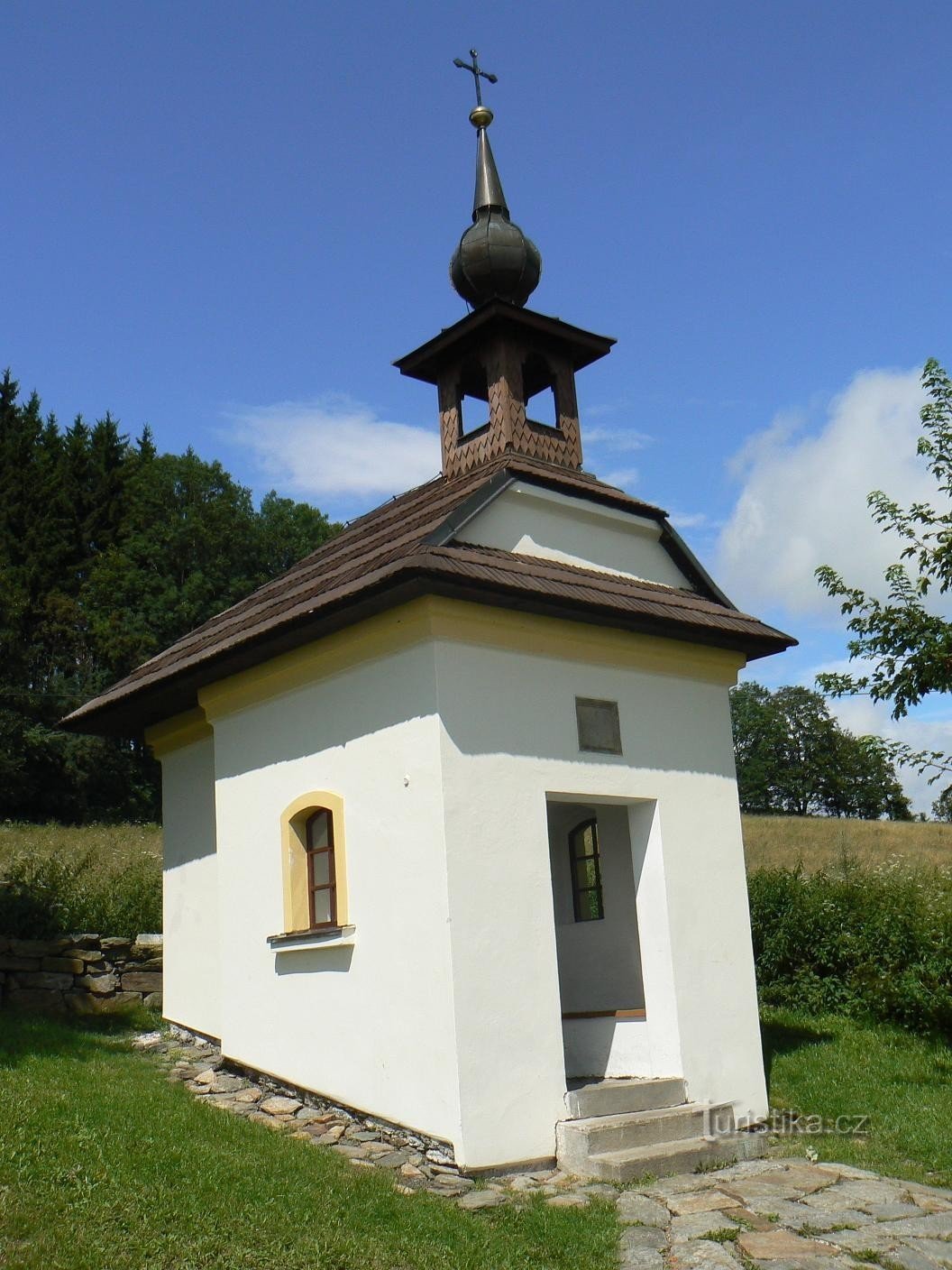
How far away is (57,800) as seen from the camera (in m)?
34.7

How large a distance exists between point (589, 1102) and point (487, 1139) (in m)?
0.86

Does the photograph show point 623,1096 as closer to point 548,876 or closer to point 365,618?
point 548,876

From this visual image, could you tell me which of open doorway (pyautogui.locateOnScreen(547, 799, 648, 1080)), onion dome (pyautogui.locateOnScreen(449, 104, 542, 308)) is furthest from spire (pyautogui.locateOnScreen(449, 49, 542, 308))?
open doorway (pyautogui.locateOnScreen(547, 799, 648, 1080))

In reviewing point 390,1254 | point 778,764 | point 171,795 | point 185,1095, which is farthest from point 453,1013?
point 778,764

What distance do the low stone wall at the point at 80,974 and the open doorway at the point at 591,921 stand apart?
4.25 metres

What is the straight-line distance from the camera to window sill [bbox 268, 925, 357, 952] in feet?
27.1

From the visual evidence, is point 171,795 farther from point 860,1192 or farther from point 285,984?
point 860,1192

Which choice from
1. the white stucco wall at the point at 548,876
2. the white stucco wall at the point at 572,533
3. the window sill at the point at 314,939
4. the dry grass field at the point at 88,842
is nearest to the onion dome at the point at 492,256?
A: the white stucco wall at the point at 572,533

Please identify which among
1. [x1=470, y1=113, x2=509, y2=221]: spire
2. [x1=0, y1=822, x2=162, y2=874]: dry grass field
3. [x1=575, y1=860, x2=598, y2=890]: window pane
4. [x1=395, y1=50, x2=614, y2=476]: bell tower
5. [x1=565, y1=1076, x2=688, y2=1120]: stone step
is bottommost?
[x1=565, y1=1076, x2=688, y2=1120]: stone step

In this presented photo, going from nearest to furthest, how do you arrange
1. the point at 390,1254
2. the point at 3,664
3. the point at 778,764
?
the point at 390,1254 → the point at 3,664 → the point at 778,764

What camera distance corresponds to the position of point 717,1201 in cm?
669

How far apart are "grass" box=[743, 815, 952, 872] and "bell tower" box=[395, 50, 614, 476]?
1339cm

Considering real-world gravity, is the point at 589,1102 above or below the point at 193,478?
below

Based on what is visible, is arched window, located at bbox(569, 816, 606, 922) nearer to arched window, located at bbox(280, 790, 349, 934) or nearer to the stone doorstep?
arched window, located at bbox(280, 790, 349, 934)
